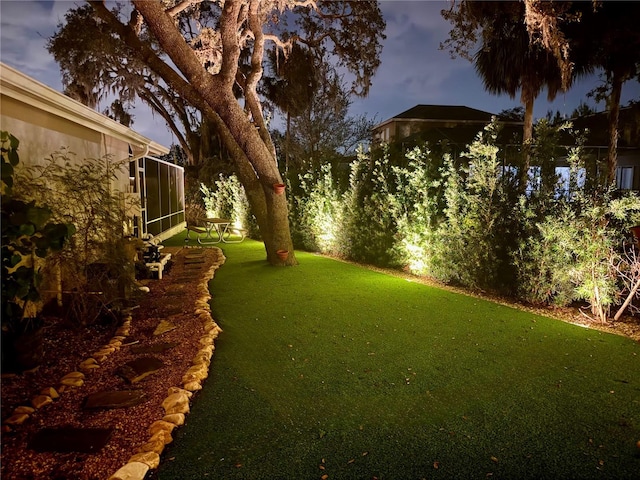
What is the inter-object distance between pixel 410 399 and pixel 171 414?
5.58ft

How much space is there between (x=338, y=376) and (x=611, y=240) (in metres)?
3.76

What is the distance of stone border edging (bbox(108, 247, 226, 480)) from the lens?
2.31m

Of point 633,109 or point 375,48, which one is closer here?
point 375,48

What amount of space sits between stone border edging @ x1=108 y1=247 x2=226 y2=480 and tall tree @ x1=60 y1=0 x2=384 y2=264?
14.5 ft

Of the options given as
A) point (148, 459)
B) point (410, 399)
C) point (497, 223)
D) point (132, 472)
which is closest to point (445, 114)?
point (497, 223)

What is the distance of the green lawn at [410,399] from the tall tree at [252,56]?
3.76m

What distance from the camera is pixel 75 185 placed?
14.4 feet

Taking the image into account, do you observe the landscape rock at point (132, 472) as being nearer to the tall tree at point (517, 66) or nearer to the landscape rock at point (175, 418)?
the landscape rock at point (175, 418)

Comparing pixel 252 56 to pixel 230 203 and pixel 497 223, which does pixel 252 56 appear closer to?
pixel 497 223

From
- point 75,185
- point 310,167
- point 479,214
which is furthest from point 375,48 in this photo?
point 75,185

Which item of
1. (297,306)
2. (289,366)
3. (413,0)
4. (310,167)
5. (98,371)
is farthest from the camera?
(310,167)

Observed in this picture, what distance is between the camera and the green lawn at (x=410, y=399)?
7.92 ft

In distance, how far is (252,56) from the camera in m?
9.53

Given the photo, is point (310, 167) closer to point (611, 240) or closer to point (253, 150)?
point (253, 150)
